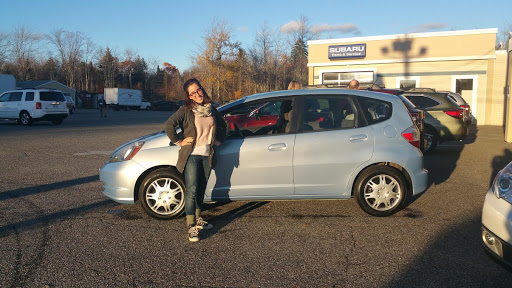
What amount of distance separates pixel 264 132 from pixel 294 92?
0.68 metres

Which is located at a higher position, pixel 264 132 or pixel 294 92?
pixel 294 92

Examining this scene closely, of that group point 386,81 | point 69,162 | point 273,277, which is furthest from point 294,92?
point 386,81

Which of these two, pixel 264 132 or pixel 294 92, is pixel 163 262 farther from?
pixel 294 92

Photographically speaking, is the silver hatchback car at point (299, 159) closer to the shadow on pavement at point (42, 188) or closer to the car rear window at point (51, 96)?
the shadow on pavement at point (42, 188)

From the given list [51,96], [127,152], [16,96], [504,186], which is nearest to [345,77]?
[51,96]

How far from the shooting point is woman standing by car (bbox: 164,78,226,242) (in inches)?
184

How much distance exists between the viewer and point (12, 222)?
5.30 m

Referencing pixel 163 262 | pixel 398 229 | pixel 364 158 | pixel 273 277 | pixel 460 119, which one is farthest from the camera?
pixel 460 119

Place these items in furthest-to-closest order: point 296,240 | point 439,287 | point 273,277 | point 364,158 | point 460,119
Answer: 1. point 460,119
2. point 364,158
3. point 296,240
4. point 273,277
5. point 439,287

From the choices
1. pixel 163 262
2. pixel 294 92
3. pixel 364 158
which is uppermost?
pixel 294 92

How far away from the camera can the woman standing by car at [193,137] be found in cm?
466

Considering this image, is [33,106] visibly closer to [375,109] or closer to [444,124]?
[444,124]

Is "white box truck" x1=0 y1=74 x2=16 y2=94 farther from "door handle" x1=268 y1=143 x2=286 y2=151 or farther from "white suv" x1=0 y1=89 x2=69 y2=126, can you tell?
"door handle" x1=268 y1=143 x2=286 y2=151

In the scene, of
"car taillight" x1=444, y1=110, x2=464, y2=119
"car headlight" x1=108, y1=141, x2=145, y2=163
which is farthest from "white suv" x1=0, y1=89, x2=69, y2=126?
"car taillight" x1=444, y1=110, x2=464, y2=119
